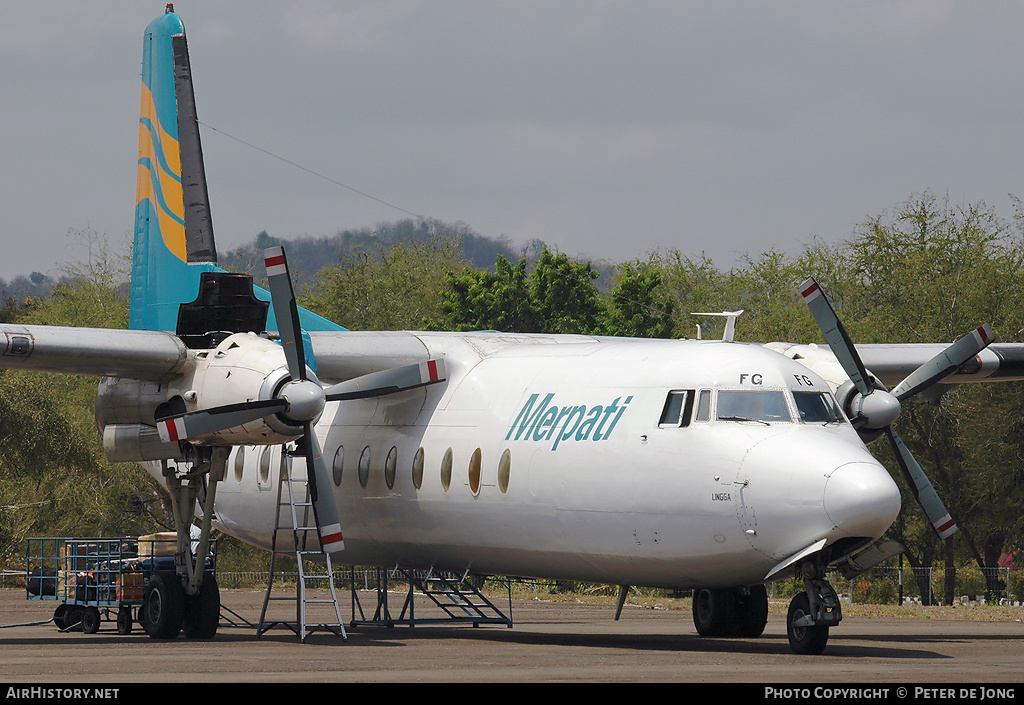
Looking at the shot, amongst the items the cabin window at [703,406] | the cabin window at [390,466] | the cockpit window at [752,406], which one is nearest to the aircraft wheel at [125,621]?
the cabin window at [390,466]

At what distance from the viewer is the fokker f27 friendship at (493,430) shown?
573 inches

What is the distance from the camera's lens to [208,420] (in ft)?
56.6

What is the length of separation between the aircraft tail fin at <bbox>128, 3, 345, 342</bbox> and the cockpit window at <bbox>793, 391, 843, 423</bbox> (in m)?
8.14

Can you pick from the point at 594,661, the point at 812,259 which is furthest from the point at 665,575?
the point at 812,259

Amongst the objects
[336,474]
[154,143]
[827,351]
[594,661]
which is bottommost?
[594,661]

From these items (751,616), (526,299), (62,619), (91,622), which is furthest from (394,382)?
(526,299)

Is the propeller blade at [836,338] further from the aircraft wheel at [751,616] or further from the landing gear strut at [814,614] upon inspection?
the landing gear strut at [814,614]

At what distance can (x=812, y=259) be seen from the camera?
57.9 m

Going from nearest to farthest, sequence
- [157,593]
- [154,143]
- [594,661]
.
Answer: [594,661]
[157,593]
[154,143]

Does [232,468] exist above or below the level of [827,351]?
below

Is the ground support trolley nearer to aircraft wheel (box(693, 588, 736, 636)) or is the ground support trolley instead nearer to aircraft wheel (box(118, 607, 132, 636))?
aircraft wheel (box(118, 607, 132, 636))

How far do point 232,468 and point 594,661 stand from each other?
9.66 m
